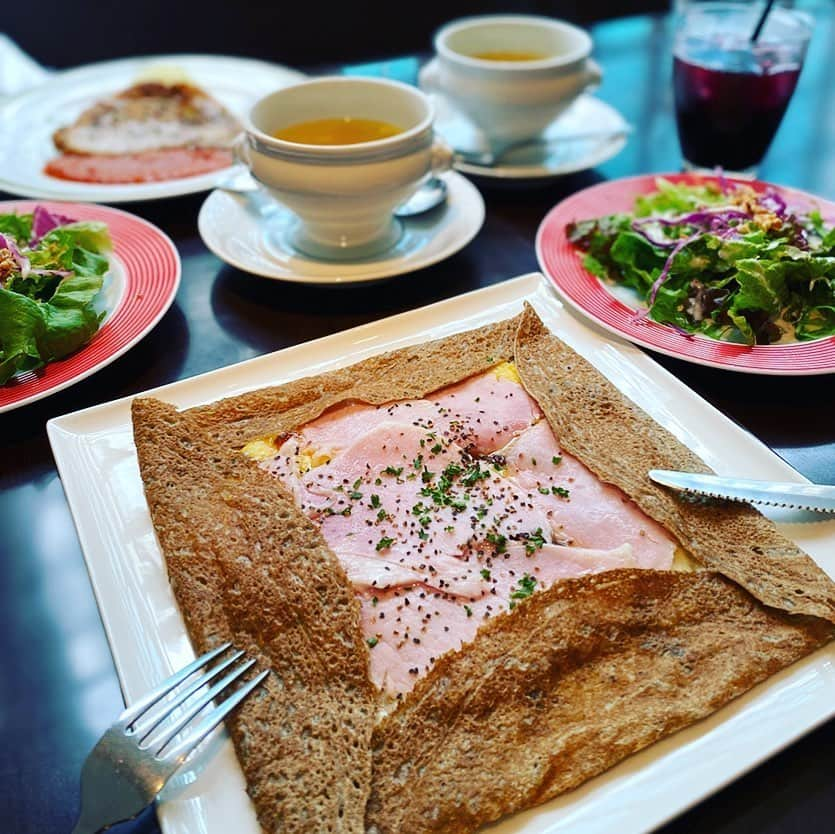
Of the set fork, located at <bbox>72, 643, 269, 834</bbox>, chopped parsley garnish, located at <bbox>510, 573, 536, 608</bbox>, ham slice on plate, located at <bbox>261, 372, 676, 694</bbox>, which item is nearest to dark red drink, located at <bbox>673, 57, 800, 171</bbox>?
ham slice on plate, located at <bbox>261, 372, 676, 694</bbox>

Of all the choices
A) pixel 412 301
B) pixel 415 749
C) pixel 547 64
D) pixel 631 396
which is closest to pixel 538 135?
pixel 547 64

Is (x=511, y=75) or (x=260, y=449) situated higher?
(x=511, y=75)

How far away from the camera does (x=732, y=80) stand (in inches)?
107

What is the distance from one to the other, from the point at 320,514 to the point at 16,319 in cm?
97

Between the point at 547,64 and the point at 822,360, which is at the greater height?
the point at 547,64

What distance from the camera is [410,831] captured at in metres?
1.10

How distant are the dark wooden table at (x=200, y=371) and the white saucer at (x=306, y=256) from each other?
0.08m

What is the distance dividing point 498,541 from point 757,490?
0.52 metres

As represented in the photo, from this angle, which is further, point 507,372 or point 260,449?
point 507,372

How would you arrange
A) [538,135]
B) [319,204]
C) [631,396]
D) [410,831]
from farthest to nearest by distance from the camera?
1. [538,135]
2. [319,204]
3. [631,396]
4. [410,831]

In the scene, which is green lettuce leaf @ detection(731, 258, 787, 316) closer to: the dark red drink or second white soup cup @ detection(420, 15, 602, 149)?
the dark red drink

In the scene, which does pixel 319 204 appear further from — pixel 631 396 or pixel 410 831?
pixel 410 831

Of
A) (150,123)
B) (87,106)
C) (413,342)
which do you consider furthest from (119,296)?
(87,106)

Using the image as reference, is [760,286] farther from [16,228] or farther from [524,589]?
[16,228]
